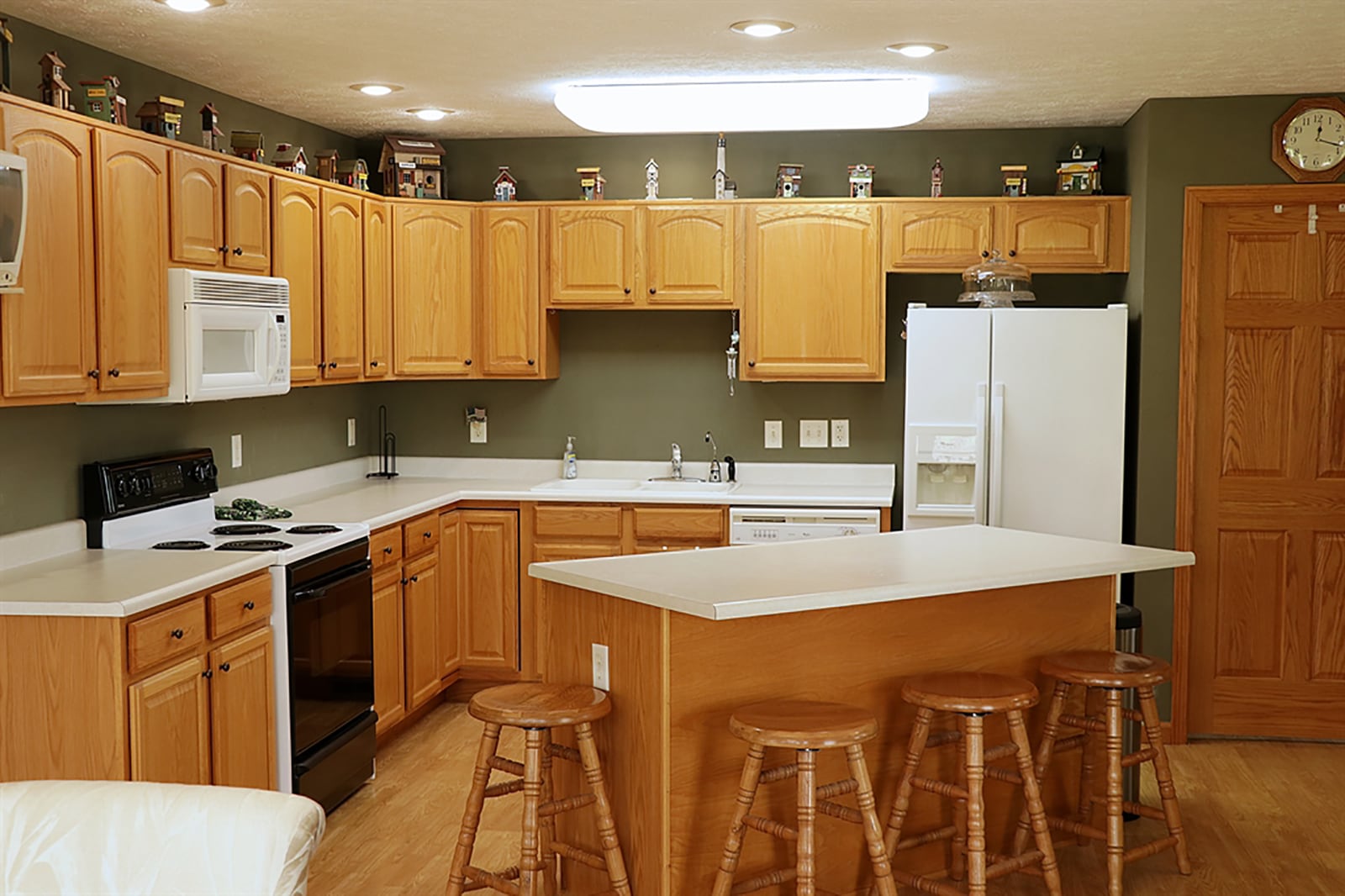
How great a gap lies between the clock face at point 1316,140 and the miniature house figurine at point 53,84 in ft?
14.0

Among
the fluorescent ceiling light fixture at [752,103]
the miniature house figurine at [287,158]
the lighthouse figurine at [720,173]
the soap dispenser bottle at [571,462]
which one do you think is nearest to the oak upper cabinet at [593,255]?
the lighthouse figurine at [720,173]

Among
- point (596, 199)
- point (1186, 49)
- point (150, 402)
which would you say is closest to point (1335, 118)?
point (1186, 49)

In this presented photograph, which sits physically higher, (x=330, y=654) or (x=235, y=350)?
(x=235, y=350)

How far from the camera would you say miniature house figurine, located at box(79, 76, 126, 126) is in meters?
3.84

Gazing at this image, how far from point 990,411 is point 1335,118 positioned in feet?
5.58

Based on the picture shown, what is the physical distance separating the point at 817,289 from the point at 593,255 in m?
1.00

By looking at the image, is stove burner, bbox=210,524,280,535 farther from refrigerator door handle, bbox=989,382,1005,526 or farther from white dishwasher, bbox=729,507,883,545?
refrigerator door handle, bbox=989,382,1005,526

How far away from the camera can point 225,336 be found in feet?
14.3

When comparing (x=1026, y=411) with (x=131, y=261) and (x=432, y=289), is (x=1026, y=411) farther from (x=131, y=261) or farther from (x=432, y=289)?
(x=131, y=261)

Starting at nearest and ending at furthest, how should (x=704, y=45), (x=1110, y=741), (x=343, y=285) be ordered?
(x=1110, y=741) < (x=704, y=45) < (x=343, y=285)

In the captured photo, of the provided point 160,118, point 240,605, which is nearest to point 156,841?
point 240,605

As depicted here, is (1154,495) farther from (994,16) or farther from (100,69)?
(100,69)

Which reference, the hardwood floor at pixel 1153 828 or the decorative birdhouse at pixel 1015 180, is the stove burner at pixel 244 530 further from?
the decorative birdhouse at pixel 1015 180

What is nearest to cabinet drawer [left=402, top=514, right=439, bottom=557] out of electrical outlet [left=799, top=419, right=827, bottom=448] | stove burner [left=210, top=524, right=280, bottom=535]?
stove burner [left=210, top=524, right=280, bottom=535]
